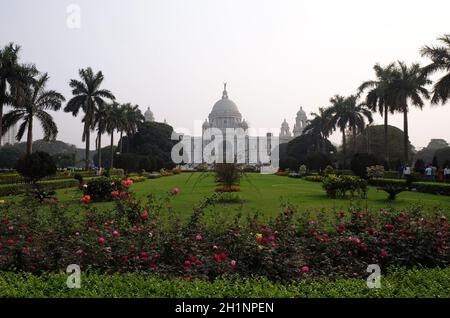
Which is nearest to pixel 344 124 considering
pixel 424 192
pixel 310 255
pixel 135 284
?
pixel 424 192

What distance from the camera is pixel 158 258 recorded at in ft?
18.1

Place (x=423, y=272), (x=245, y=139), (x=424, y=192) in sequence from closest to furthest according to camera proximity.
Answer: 1. (x=423, y=272)
2. (x=424, y=192)
3. (x=245, y=139)

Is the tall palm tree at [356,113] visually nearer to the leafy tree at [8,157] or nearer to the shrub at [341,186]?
the shrub at [341,186]

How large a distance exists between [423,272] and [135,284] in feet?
10.9

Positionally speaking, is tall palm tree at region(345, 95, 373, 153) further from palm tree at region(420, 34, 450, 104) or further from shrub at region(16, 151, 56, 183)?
shrub at region(16, 151, 56, 183)

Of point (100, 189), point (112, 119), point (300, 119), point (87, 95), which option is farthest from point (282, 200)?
point (300, 119)

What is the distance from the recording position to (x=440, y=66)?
2288 centimetres

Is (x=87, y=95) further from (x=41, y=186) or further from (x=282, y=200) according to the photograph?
(x=282, y=200)

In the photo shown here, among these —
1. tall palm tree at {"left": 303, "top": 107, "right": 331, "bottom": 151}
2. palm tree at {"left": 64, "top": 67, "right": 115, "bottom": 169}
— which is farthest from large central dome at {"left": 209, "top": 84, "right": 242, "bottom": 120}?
palm tree at {"left": 64, "top": 67, "right": 115, "bottom": 169}

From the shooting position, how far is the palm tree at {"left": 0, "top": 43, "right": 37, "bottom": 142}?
22.7m

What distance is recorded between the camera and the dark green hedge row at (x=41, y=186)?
711 inches
